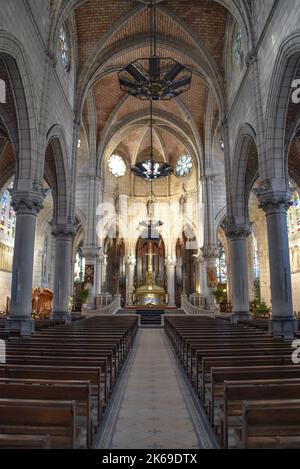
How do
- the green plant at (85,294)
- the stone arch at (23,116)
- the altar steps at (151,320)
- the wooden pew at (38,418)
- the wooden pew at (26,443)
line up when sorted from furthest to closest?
the green plant at (85,294) < the altar steps at (151,320) < the stone arch at (23,116) < the wooden pew at (38,418) < the wooden pew at (26,443)

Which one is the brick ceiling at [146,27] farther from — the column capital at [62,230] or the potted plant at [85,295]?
the potted plant at [85,295]

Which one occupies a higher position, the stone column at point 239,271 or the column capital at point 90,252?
the column capital at point 90,252

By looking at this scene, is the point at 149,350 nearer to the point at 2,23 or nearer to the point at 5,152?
the point at 2,23

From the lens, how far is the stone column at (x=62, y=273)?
18.0m

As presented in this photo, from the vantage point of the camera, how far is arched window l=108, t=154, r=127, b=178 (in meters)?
37.5

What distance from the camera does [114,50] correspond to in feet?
75.2

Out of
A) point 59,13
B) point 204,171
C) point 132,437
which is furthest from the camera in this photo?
point 204,171

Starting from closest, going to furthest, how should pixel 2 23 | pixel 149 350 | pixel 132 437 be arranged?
pixel 132 437 → pixel 2 23 → pixel 149 350

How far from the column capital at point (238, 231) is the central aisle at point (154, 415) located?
10896 mm

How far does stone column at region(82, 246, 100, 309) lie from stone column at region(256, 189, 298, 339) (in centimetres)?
1714

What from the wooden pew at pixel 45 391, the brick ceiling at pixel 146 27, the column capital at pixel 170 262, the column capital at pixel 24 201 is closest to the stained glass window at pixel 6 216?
the brick ceiling at pixel 146 27

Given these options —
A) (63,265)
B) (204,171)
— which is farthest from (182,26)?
(63,265)

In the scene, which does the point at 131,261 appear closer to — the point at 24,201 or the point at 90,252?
the point at 90,252
